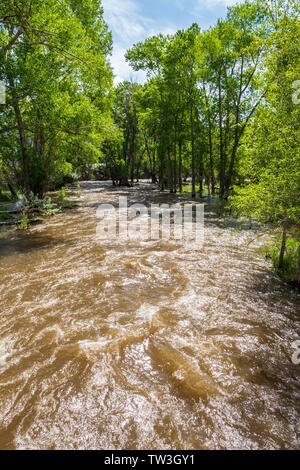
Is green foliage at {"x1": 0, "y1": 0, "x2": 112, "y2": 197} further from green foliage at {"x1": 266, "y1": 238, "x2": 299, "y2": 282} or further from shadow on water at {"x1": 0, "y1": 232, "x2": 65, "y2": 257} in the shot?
green foliage at {"x1": 266, "y1": 238, "x2": 299, "y2": 282}

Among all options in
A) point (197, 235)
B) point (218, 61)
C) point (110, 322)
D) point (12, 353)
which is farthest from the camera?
point (218, 61)

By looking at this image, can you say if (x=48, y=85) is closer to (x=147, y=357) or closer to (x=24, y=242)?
(x=24, y=242)

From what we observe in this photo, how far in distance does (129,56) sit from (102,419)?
3143 centimetres

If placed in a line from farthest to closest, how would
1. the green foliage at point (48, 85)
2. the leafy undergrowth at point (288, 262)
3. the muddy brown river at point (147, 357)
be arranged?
the green foliage at point (48, 85) → the leafy undergrowth at point (288, 262) → the muddy brown river at point (147, 357)

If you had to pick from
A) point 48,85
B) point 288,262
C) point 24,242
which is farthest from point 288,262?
point 48,85

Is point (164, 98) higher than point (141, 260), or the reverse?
point (164, 98)

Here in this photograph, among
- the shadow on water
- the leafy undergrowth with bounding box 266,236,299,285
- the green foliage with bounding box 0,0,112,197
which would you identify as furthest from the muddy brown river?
the green foliage with bounding box 0,0,112,197

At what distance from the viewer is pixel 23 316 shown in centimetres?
474

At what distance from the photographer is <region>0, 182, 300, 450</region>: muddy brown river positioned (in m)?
2.65

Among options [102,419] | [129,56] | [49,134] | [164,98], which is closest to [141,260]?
[102,419]

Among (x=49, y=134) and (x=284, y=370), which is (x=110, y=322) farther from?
(x=49, y=134)

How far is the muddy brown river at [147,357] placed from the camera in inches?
104

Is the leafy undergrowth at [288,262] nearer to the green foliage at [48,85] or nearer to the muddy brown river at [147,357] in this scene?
the muddy brown river at [147,357]

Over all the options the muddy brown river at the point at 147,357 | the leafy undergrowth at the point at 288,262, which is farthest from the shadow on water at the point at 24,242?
the leafy undergrowth at the point at 288,262
